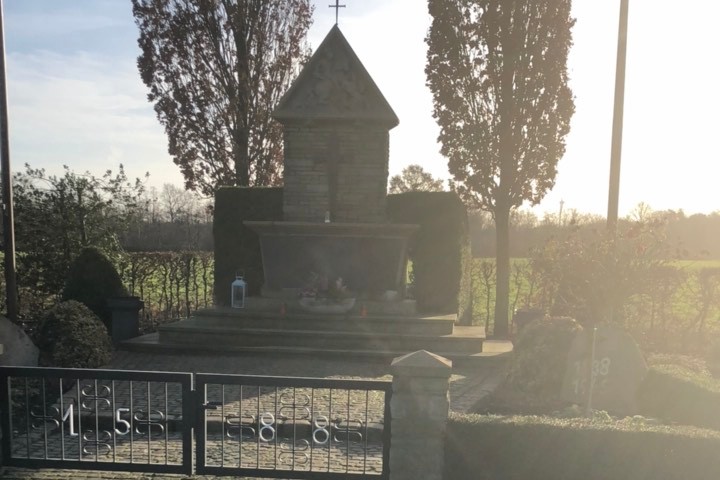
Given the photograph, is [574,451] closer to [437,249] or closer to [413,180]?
[437,249]

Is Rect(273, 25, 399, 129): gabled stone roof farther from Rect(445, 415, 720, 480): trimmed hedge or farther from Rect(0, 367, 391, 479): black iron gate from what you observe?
Rect(445, 415, 720, 480): trimmed hedge

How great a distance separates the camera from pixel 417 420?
4.59 metres

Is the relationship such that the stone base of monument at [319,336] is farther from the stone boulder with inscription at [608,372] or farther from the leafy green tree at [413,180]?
the leafy green tree at [413,180]

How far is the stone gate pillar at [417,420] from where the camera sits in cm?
452

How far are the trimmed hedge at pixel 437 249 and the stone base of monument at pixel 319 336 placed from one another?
1078 mm

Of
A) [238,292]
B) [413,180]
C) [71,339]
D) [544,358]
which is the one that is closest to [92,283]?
[238,292]

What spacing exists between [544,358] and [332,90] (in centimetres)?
713

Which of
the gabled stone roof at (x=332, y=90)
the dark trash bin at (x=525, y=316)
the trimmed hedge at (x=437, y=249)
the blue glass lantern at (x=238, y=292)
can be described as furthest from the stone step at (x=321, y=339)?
the gabled stone roof at (x=332, y=90)

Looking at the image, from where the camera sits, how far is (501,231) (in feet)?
42.2

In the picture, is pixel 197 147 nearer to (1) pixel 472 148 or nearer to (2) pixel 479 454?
(1) pixel 472 148

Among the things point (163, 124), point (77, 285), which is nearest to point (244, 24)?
point (163, 124)

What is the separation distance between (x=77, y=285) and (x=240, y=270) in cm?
322

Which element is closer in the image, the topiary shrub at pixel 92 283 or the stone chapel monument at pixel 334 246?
the stone chapel monument at pixel 334 246

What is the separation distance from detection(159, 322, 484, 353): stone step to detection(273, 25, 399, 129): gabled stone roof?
15.0 feet
